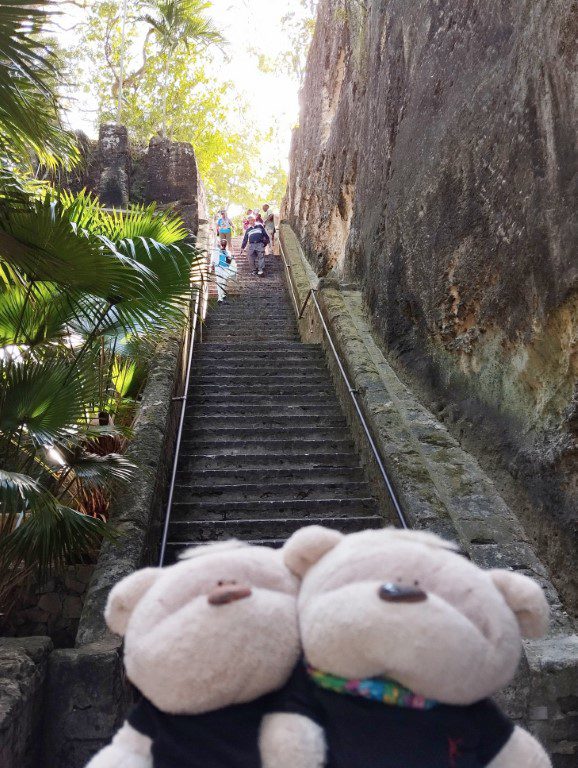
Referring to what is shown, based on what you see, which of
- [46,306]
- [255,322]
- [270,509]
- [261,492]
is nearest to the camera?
[46,306]

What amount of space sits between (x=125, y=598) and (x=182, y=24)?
1861 centimetres

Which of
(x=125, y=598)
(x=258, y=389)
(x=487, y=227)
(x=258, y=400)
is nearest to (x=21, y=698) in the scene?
(x=125, y=598)

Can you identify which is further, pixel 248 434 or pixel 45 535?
pixel 248 434

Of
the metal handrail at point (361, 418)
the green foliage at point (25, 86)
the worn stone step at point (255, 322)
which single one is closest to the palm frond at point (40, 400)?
the green foliage at point (25, 86)

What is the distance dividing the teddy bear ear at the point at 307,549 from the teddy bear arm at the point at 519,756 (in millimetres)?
500

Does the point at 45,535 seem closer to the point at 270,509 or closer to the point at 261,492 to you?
the point at 270,509

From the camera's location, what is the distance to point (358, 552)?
1230mm

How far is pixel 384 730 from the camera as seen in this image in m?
1.14

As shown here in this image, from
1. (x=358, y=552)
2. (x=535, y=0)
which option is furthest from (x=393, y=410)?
(x=358, y=552)

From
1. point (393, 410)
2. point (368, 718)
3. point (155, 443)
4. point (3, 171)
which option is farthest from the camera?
point (393, 410)

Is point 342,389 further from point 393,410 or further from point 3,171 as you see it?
point 3,171

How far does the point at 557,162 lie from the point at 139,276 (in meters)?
2.46

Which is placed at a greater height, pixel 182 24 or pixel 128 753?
pixel 182 24

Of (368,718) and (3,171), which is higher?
(3,171)
